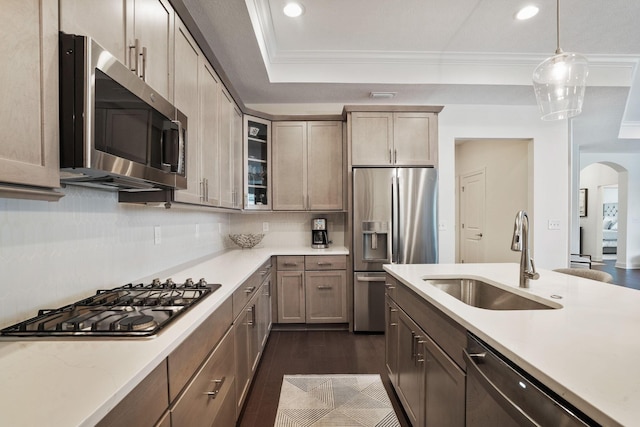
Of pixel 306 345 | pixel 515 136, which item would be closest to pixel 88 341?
pixel 306 345

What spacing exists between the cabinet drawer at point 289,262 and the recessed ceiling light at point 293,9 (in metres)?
2.27

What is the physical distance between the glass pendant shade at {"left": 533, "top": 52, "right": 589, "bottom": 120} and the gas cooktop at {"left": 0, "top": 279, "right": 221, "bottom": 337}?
93.0 inches

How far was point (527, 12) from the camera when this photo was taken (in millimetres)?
2389

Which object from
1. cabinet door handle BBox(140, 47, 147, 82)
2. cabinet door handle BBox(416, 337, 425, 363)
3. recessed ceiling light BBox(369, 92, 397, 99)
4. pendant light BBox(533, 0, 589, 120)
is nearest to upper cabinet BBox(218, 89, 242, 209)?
cabinet door handle BBox(140, 47, 147, 82)

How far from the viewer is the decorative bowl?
11.2 feet

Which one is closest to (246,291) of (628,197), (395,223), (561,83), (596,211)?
(395,223)

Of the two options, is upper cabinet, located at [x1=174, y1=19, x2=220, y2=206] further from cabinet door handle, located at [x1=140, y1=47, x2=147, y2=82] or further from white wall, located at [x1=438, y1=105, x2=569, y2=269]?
white wall, located at [x1=438, y1=105, x2=569, y2=269]

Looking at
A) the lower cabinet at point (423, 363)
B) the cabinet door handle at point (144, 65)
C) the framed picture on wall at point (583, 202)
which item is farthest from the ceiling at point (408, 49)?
the framed picture on wall at point (583, 202)

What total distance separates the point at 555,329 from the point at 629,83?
12.7 feet

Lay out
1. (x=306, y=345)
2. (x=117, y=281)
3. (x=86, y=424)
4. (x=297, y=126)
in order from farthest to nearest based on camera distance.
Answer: (x=297, y=126), (x=306, y=345), (x=117, y=281), (x=86, y=424)

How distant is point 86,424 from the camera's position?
55 centimetres

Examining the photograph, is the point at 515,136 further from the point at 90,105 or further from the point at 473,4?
the point at 90,105

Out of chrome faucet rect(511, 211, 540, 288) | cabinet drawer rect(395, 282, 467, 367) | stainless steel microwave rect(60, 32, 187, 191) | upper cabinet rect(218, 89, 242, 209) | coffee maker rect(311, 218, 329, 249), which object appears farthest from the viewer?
coffee maker rect(311, 218, 329, 249)

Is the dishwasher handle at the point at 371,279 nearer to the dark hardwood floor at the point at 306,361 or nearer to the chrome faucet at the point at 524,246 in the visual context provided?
the dark hardwood floor at the point at 306,361
